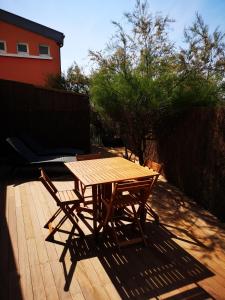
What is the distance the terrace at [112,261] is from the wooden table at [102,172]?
0.56m

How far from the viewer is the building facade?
47.4 feet

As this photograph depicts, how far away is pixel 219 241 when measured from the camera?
3.91m

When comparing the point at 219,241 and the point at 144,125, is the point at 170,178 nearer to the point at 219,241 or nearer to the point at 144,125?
the point at 144,125

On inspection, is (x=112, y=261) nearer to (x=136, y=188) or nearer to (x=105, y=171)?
(x=136, y=188)

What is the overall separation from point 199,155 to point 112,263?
2864mm

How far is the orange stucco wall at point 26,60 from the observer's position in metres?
14.5

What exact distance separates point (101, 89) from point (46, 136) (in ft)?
11.4

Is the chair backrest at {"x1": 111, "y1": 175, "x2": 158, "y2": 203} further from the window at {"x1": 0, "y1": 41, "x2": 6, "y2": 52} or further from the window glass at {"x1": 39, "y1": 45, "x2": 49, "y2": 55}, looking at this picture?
the window glass at {"x1": 39, "y1": 45, "x2": 49, "y2": 55}

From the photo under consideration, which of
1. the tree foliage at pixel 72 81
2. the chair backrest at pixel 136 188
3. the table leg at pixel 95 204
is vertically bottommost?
the table leg at pixel 95 204

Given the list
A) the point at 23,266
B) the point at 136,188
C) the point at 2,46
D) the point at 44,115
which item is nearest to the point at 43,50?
the point at 2,46

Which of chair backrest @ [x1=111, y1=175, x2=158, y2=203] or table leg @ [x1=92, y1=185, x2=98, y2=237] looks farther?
table leg @ [x1=92, y1=185, x2=98, y2=237]

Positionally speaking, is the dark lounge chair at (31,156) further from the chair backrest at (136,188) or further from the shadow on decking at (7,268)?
the chair backrest at (136,188)

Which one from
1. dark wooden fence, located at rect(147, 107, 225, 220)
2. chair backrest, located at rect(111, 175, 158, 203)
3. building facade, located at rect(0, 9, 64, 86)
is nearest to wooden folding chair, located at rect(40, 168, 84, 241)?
chair backrest, located at rect(111, 175, 158, 203)

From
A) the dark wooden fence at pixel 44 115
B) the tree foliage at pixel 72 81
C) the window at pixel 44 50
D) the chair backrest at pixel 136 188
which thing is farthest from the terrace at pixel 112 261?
the window at pixel 44 50
